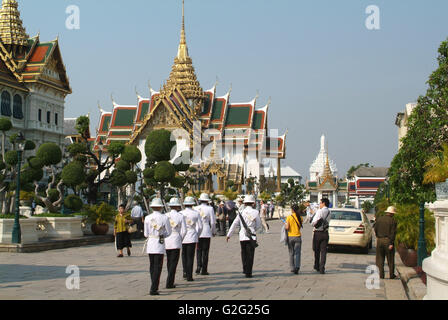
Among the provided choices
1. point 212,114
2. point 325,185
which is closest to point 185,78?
point 212,114

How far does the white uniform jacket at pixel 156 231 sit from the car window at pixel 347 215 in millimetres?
9116

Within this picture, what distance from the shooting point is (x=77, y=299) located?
827 cm

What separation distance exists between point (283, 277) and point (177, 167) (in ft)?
67.1

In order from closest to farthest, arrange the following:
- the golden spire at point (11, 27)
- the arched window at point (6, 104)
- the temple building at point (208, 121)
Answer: the arched window at point (6, 104) < the golden spire at point (11, 27) < the temple building at point (208, 121)

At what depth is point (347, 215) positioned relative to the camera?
17172 millimetres

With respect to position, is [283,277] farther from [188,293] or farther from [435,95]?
[435,95]

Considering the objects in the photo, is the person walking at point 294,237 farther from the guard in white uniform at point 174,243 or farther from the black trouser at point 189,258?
the guard in white uniform at point 174,243

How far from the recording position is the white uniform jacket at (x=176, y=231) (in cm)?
941

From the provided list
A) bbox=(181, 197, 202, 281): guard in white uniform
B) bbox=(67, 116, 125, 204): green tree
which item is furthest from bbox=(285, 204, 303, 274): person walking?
bbox=(67, 116, 125, 204): green tree

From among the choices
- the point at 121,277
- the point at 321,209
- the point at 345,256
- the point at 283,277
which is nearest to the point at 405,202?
the point at 345,256

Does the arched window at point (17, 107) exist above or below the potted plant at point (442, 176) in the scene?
above

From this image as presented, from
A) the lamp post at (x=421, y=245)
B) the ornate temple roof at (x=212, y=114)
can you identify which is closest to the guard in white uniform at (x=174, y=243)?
the lamp post at (x=421, y=245)

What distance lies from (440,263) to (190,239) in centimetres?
482
